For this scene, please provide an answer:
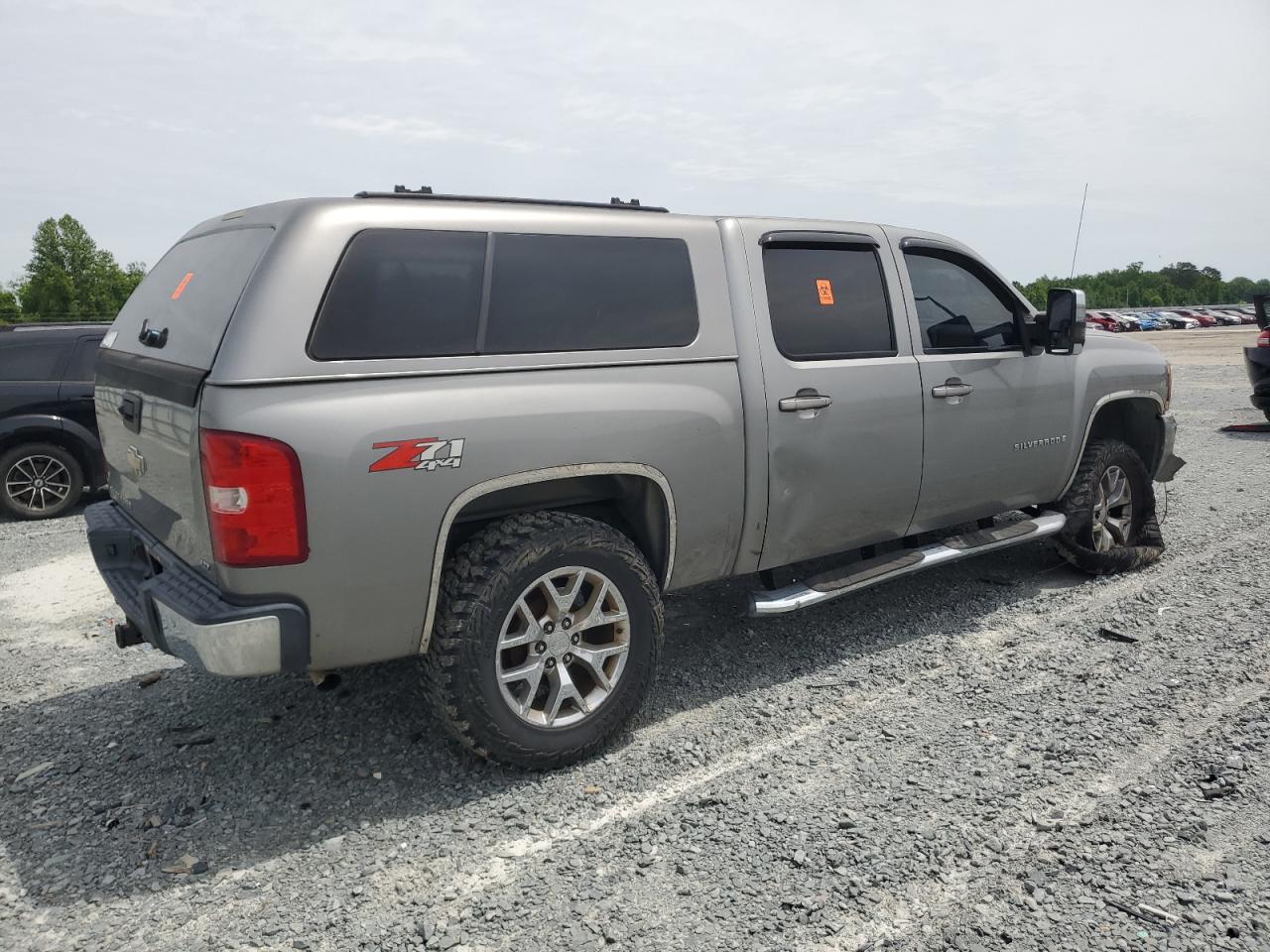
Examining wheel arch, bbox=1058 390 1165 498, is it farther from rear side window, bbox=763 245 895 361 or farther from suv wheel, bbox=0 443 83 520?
suv wheel, bbox=0 443 83 520

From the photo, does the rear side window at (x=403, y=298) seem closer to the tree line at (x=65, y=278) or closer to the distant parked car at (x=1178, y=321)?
the distant parked car at (x=1178, y=321)

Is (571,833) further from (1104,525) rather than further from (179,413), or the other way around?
(1104,525)

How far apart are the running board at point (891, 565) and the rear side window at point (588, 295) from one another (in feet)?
3.96

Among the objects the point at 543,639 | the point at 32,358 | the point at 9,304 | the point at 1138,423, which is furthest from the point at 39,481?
the point at 9,304

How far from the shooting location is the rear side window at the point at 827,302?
413 cm

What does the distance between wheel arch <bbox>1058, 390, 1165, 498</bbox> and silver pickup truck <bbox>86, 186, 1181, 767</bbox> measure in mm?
1569

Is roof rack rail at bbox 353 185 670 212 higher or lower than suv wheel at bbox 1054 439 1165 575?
higher

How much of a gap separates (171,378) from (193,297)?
0.44 m

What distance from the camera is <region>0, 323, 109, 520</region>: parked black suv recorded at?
8078mm

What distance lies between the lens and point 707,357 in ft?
12.5

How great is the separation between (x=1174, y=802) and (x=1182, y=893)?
0.54 meters

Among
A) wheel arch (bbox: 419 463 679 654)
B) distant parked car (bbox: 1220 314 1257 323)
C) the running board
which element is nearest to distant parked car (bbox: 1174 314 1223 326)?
distant parked car (bbox: 1220 314 1257 323)

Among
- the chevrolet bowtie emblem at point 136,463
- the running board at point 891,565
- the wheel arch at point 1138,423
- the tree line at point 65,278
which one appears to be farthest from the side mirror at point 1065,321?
the tree line at point 65,278

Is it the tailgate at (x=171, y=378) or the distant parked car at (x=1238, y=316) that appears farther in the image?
the distant parked car at (x=1238, y=316)
